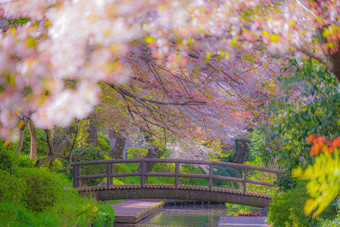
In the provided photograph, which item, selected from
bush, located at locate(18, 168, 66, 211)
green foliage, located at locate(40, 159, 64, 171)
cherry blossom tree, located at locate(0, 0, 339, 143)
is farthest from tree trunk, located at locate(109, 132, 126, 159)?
cherry blossom tree, located at locate(0, 0, 339, 143)

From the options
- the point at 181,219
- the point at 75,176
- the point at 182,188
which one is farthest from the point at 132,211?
the point at 75,176

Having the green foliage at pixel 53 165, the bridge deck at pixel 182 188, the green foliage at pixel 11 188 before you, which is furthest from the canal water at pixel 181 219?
the green foliage at pixel 11 188

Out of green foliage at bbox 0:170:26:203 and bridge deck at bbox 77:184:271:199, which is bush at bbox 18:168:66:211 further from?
bridge deck at bbox 77:184:271:199

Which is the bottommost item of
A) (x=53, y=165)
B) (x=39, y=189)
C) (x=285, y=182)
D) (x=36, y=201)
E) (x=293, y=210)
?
(x=293, y=210)

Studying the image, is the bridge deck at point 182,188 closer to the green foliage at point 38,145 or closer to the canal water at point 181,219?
the canal water at point 181,219

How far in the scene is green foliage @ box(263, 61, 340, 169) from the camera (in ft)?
19.3

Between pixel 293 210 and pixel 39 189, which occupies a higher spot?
pixel 39 189

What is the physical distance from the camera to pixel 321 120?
235 inches

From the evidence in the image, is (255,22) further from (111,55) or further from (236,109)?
(236,109)

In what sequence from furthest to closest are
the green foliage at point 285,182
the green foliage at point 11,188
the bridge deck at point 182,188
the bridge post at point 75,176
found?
the bridge post at point 75,176 < the bridge deck at point 182,188 < the green foliage at point 285,182 < the green foliage at point 11,188

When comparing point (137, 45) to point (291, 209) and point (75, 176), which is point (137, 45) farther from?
point (75, 176)

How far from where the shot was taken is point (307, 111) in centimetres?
612

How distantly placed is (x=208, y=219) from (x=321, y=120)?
38.8 ft

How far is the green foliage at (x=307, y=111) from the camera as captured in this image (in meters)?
5.89
